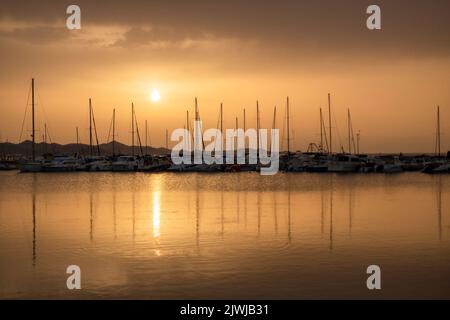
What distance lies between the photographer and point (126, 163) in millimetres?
89250

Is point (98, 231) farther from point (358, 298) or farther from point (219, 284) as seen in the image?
point (358, 298)

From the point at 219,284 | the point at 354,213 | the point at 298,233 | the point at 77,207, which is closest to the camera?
the point at 219,284

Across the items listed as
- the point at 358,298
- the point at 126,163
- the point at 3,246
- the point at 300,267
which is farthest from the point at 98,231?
the point at 126,163

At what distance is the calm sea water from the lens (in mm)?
13031

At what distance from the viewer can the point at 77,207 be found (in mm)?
31719

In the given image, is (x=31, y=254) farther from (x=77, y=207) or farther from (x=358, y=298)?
(x=77, y=207)

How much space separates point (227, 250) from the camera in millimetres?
17547

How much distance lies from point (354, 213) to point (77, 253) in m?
14.7

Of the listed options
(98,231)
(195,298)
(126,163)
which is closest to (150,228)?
(98,231)

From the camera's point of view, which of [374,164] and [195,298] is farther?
[374,164]

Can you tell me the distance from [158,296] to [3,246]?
331 inches

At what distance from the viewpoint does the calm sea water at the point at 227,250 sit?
513 inches

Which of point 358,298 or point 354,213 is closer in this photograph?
point 358,298

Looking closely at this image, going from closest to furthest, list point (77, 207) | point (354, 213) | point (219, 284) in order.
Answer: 1. point (219, 284)
2. point (354, 213)
3. point (77, 207)
